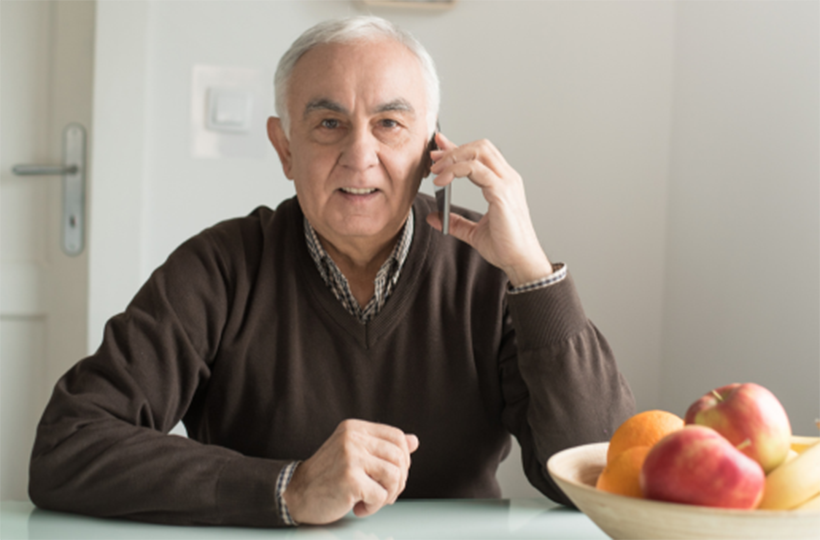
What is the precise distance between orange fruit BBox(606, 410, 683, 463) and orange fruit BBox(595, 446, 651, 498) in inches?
1.7

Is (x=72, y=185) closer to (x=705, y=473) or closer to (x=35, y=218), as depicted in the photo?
(x=35, y=218)

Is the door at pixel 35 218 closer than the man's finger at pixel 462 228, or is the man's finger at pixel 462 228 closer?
the man's finger at pixel 462 228

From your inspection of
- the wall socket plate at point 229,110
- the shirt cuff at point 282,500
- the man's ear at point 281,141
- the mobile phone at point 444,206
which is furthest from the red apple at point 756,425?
the wall socket plate at point 229,110

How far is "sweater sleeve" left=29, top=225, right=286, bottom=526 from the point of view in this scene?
898mm

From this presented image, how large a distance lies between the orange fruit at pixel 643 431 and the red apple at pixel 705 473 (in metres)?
0.14

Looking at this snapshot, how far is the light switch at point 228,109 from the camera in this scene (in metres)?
2.18

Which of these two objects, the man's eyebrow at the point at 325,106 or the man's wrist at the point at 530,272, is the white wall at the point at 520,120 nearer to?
the man's eyebrow at the point at 325,106

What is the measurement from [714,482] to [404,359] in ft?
2.47

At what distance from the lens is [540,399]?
1.07 metres

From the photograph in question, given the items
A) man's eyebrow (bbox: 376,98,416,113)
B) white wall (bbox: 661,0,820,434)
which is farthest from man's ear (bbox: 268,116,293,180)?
white wall (bbox: 661,0,820,434)

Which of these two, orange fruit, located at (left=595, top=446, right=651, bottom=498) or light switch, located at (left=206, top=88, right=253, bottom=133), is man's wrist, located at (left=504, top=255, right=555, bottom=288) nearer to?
orange fruit, located at (left=595, top=446, right=651, bottom=498)

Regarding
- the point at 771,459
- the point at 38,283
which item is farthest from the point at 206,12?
the point at 771,459

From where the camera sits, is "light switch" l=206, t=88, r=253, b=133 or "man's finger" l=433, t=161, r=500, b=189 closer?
"man's finger" l=433, t=161, r=500, b=189

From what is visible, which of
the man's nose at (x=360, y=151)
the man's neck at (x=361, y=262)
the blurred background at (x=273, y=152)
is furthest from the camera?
the blurred background at (x=273, y=152)
